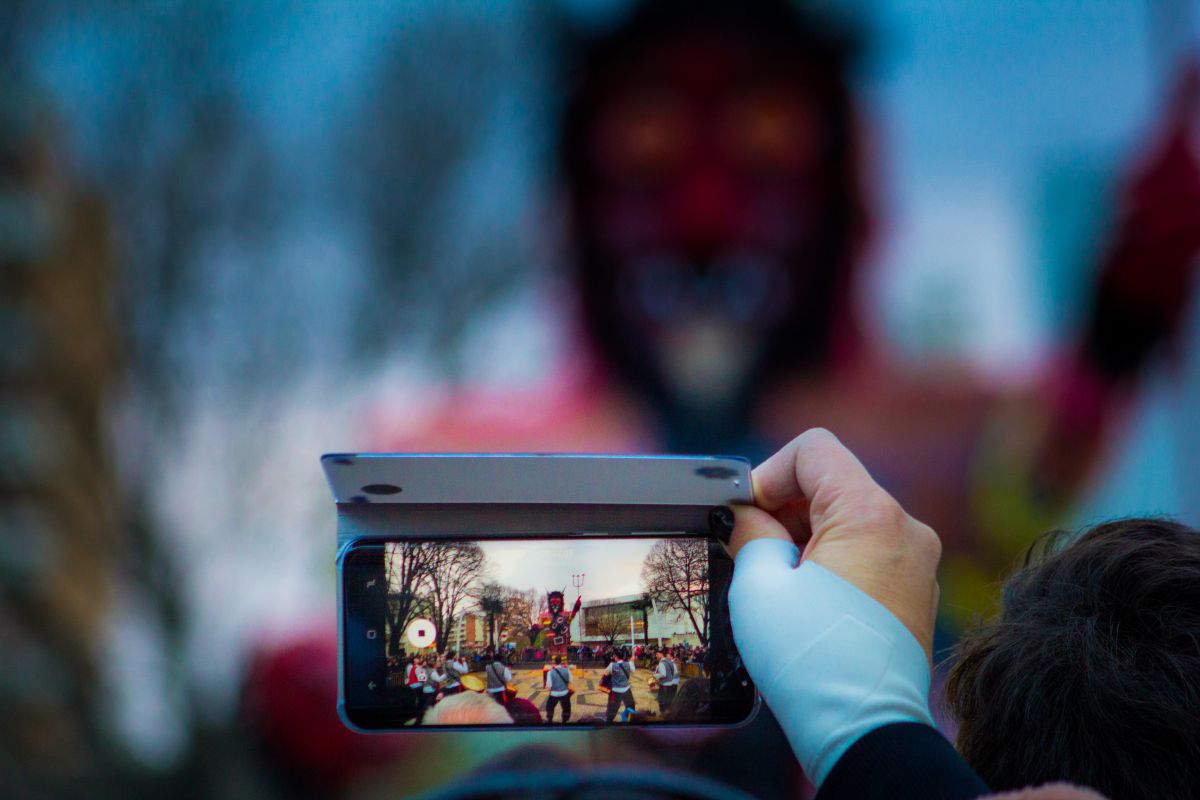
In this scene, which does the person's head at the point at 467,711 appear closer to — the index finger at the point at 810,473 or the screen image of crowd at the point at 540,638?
the screen image of crowd at the point at 540,638

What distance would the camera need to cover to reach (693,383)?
8.90ft

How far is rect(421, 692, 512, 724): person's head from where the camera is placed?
658mm

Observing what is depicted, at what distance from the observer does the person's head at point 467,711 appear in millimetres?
658

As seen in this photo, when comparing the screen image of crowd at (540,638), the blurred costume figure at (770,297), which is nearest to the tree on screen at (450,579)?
the screen image of crowd at (540,638)

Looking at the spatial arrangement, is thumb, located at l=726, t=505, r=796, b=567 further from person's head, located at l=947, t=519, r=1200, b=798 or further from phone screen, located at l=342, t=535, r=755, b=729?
person's head, located at l=947, t=519, r=1200, b=798

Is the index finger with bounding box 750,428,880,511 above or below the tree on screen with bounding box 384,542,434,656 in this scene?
above

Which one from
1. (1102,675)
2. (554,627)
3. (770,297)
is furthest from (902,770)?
(770,297)

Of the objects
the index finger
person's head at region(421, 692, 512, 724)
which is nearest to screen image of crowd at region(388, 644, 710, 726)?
person's head at region(421, 692, 512, 724)

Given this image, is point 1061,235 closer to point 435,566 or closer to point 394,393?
point 394,393

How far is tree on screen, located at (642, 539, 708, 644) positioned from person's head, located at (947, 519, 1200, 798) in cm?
19

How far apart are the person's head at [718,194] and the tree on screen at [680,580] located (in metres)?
2.03

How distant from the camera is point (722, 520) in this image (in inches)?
26.0

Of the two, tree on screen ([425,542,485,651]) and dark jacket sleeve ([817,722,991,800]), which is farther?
tree on screen ([425,542,485,651])

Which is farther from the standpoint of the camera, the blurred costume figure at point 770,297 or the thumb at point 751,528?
the blurred costume figure at point 770,297
